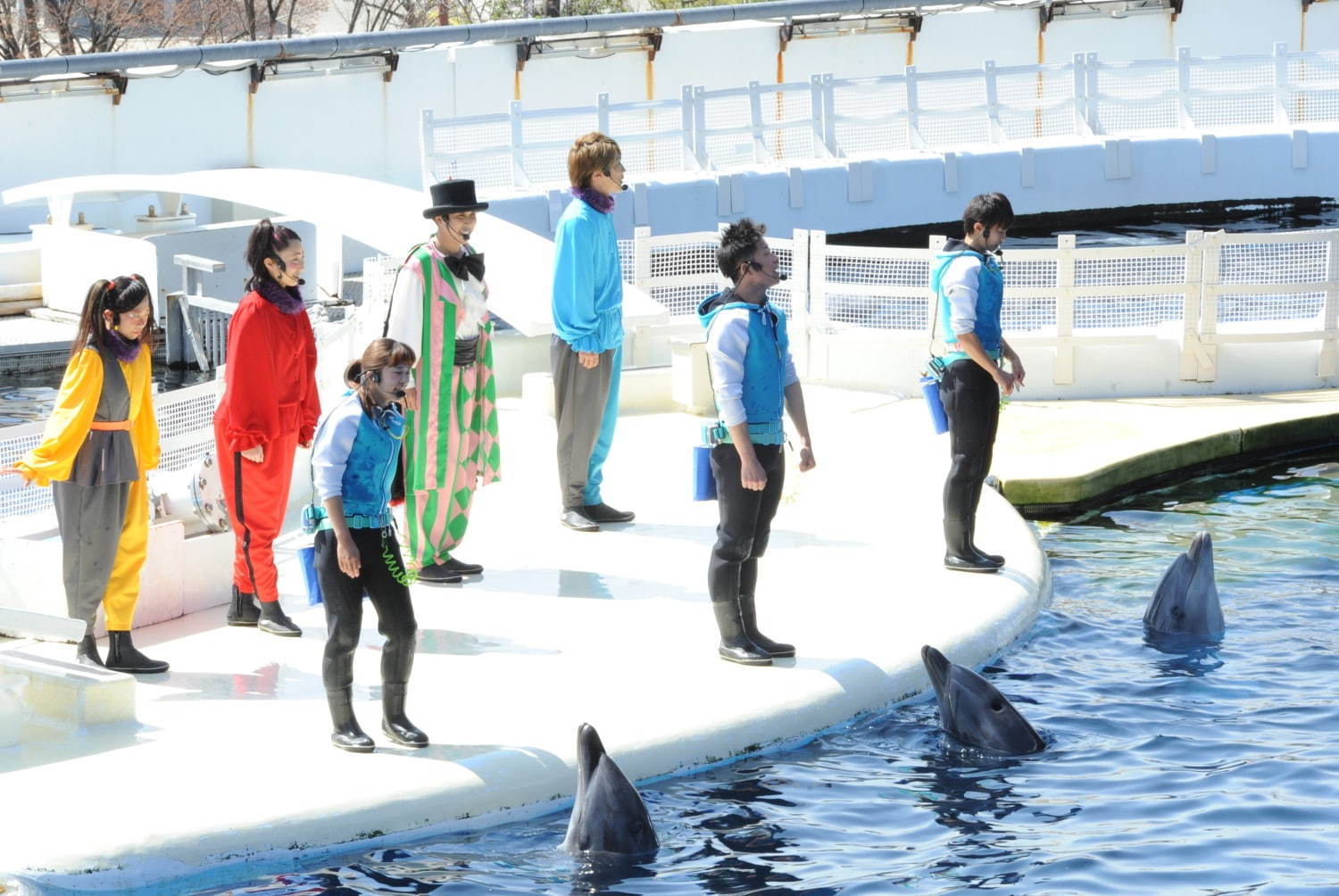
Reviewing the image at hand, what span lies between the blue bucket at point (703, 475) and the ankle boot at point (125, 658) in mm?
2259

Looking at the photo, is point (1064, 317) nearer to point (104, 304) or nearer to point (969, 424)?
point (969, 424)

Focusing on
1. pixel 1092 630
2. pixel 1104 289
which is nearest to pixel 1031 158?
pixel 1104 289

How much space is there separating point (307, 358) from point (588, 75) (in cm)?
1861

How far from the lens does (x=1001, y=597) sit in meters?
8.26

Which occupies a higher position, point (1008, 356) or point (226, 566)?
point (1008, 356)

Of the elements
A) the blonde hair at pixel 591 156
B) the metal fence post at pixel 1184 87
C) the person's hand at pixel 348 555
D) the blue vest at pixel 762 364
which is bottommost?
the person's hand at pixel 348 555

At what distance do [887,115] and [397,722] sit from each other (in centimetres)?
1858

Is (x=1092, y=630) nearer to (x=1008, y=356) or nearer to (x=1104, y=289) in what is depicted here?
(x=1008, y=356)

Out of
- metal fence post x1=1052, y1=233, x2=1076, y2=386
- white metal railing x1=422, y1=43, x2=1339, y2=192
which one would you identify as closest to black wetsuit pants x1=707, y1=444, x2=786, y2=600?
metal fence post x1=1052, y1=233, x2=1076, y2=386

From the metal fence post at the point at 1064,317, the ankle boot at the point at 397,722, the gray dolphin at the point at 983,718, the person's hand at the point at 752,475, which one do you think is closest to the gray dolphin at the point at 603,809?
the ankle boot at the point at 397,722

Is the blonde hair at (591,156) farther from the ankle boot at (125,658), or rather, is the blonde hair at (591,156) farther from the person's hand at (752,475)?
the ankle boot at (125,658)

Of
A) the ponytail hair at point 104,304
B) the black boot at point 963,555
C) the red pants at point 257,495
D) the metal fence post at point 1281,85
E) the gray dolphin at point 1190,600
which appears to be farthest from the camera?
the metal fence post at point 1281,85

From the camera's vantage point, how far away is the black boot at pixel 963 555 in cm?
851

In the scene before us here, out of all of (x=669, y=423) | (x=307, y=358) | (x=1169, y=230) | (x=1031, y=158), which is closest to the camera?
(x=307, y=358)
